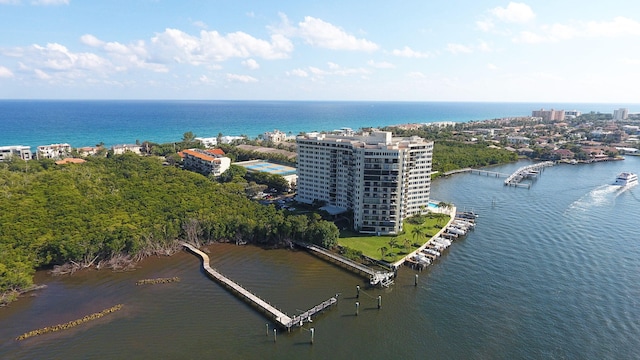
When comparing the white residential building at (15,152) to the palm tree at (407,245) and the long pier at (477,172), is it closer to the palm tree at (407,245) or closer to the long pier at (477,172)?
the palm tree at (407,245)

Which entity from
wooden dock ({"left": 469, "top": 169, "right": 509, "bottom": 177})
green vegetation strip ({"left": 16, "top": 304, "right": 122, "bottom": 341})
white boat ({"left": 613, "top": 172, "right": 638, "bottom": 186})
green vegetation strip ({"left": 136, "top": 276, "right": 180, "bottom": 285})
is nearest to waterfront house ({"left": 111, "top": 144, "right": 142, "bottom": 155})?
green vegetation strip ({"left": 136, "top": 276, "right": 180, "bottom": 285})

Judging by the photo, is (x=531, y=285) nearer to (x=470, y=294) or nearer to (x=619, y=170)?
(x=470, y=294)

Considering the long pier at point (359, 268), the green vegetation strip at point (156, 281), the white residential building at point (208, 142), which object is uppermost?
the white residential building at point (208, 142)

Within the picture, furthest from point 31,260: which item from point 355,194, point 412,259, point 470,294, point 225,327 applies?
point 470,294

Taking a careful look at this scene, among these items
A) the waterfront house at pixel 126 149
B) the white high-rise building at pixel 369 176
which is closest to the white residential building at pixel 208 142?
the waterfront house at pixel 126 149

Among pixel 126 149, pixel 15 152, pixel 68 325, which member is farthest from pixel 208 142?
pixel 68 325

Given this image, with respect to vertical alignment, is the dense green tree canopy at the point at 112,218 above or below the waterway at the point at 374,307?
above

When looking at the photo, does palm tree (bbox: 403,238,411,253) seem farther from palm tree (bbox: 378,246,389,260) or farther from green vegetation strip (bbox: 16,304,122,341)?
green vegetation strip (bbox: 16,304,122,341)

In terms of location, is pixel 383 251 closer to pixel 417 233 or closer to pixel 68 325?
pixel 417 233
